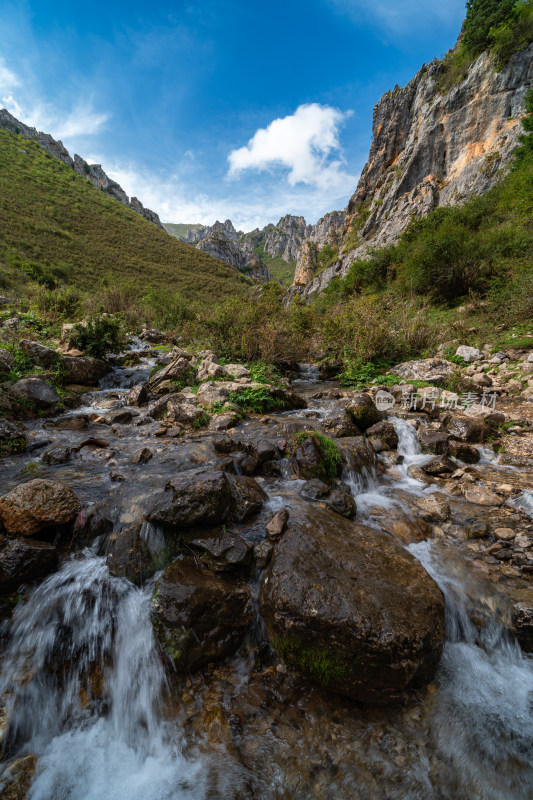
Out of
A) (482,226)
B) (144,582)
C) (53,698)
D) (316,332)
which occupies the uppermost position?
(482,226)

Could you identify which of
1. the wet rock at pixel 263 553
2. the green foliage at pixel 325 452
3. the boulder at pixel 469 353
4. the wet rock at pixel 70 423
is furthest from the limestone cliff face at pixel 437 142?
the wet rock at pixel 263 553

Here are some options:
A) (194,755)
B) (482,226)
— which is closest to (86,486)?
(194,755)

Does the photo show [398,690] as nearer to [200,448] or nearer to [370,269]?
[200,448]

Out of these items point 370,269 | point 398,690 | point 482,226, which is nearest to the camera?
point 398,690

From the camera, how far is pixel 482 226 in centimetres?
1856

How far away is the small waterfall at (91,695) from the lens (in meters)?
1.96

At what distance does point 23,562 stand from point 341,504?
359 centimetres

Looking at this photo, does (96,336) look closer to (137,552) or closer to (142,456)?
(142,456)

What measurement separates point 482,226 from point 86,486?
25043 millimetres

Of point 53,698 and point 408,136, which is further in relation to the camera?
point 408,136

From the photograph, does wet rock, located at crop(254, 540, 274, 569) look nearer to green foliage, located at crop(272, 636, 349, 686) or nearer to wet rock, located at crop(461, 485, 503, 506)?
green foliage, located at crop(272, 636, 349, 686)

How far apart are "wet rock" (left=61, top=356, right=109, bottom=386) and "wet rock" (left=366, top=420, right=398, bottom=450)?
858cm

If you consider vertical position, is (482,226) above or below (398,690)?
above

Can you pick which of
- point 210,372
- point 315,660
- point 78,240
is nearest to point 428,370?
point 210,372
